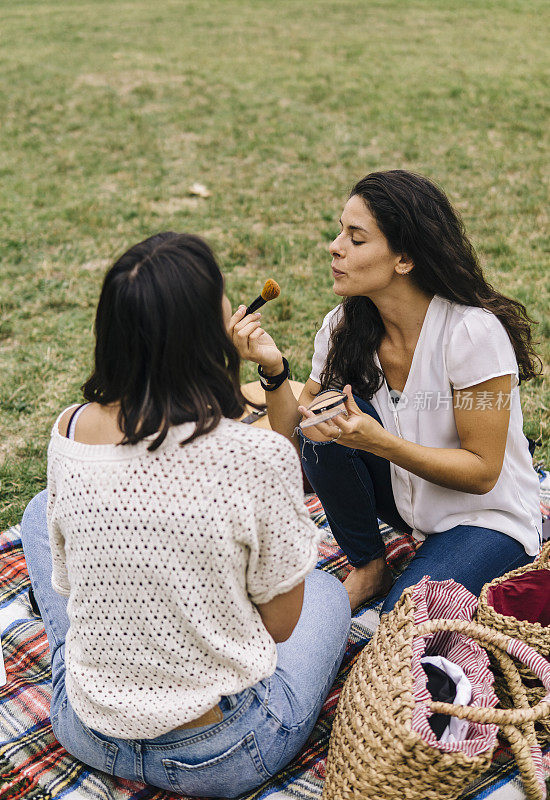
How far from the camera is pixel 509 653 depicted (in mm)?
1927

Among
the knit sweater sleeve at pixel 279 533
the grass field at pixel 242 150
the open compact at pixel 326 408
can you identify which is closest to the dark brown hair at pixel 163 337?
the knit sweater sleeve at pixel 279 533

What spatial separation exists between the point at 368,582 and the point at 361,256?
42.2 inches

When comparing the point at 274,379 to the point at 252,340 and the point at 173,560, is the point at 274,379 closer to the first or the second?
the point at 252,340

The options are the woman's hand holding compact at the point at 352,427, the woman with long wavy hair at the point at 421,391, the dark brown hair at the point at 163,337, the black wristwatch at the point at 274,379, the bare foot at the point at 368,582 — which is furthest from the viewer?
the bare foot at the point at 368,582

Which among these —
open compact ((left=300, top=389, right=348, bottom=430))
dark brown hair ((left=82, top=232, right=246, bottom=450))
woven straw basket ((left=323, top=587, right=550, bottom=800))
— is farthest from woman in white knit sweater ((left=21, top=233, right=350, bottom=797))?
open compact ((left=300, top=389, right=348, bottom=430))

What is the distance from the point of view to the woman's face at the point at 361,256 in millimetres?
2285

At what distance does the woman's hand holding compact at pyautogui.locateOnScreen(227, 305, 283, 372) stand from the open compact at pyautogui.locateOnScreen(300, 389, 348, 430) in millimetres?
226

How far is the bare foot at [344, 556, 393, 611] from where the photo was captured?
2551 mm

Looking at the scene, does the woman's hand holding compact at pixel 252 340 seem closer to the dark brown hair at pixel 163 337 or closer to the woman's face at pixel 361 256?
the woman's face at pixel 361 256

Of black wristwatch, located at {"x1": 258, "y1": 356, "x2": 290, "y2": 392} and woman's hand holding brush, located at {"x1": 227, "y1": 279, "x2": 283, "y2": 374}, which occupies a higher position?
woman's hand holding brush, located at {"x1": 227, "y1": 279, "x2": 283, "y2": 374}

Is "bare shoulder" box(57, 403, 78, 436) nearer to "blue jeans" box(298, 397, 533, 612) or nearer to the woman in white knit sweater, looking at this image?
the woman in white knit sweater

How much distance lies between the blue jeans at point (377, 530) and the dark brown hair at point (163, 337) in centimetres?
106

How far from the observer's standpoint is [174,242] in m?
1.42

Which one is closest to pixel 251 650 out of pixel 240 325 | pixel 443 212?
pixel 240 325
